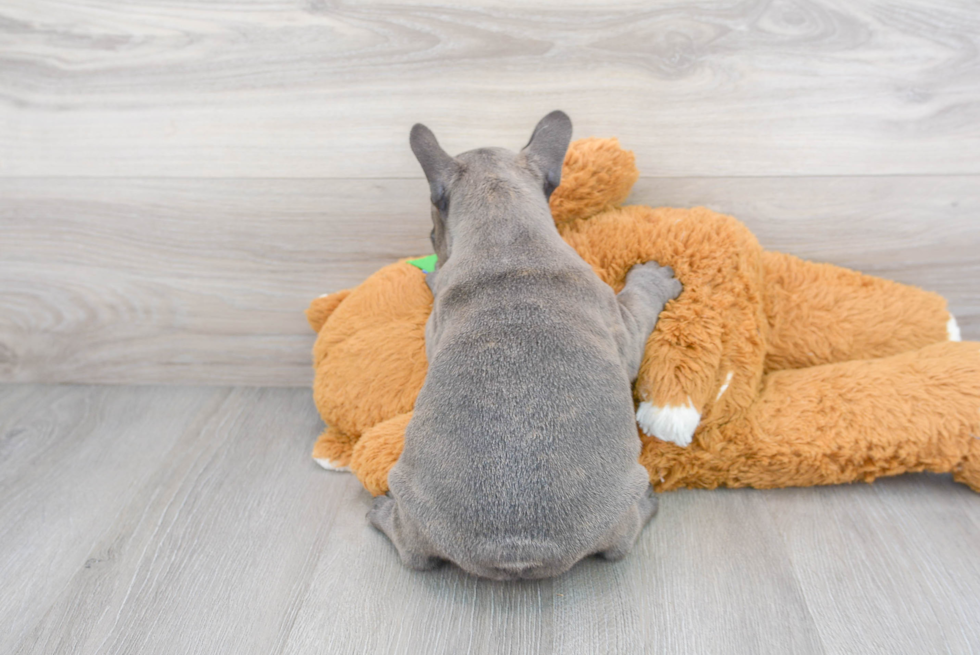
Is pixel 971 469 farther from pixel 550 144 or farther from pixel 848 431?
pixel 550 144

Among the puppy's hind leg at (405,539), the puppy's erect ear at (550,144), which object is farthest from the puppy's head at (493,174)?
the puppy's hind leg at (405,539)

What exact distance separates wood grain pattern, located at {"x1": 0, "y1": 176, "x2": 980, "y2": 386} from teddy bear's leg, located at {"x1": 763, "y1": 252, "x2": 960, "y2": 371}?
177mm

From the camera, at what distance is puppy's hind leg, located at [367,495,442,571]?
1277 millimetres

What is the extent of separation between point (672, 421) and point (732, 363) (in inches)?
7.9

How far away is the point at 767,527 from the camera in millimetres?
1419

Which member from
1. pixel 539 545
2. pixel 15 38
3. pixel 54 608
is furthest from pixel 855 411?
pixel 15 38

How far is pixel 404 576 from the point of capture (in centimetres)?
134

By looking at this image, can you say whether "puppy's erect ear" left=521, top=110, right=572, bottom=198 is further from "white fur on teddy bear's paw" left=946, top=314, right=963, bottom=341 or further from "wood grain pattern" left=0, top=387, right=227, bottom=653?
"wood grain pattern" left=0, top=387, right=227, bottom=653

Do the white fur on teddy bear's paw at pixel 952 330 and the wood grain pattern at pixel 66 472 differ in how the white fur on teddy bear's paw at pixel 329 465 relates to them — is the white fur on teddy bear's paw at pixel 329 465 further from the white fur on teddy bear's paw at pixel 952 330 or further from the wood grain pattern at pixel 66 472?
the white fur on teddy bear's paw at pixel 952 330

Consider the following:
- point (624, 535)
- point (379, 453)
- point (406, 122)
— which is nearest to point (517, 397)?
point (624, 535)

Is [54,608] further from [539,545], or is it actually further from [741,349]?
[741,349]

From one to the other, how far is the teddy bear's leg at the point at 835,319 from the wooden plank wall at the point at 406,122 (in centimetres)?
18

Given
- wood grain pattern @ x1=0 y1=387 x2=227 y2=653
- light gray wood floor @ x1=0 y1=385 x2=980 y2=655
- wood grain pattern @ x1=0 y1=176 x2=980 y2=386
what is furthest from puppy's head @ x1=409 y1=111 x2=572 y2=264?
wood grain pattern @ x1=0 y1=387 x2=227 y2=653

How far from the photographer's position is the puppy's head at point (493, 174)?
4.47 ft
